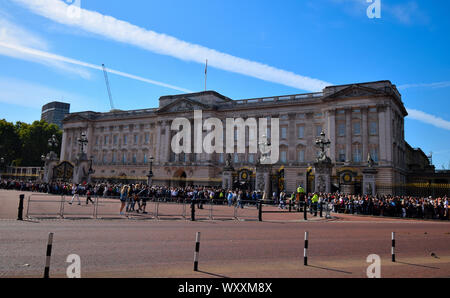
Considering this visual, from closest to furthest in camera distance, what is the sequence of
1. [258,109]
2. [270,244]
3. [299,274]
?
[299,274] → [270,244] → [258,109]

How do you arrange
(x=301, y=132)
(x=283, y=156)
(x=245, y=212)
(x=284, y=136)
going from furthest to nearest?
(x=284, y=136), (x=283, y=156), (x=301, y=132), (x=245, y=212)

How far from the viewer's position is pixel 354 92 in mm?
54750

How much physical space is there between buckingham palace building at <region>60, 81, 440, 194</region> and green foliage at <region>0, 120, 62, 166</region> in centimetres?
1496

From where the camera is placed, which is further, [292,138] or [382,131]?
[292,138]

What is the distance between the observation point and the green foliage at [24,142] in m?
84.9

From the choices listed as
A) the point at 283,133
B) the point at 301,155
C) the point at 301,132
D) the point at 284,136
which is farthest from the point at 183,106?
the point at 301,155

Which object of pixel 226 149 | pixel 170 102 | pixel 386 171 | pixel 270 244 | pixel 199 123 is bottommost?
pixel 270 244

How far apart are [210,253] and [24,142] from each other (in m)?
93.6

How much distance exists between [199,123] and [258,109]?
12224 millimetres

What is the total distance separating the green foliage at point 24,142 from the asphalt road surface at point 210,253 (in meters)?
84.2

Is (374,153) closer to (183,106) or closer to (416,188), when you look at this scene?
(416,188)

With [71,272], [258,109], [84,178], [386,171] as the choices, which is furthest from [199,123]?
[71,272]

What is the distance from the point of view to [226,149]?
65.8m
